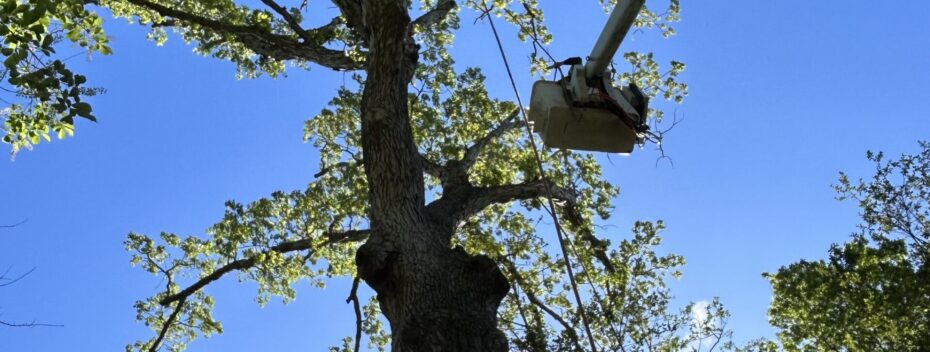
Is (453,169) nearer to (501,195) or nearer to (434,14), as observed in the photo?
(501,195)

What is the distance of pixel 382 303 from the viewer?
477cm

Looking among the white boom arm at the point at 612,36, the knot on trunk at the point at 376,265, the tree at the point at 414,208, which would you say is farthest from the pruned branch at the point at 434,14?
the white boom arm at the point at 612,36

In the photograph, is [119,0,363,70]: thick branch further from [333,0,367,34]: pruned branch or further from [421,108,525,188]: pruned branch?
[421,108,525,188]: pruned branch

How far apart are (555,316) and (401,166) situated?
11.5 feet

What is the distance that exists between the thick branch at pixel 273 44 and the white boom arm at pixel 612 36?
148 inches

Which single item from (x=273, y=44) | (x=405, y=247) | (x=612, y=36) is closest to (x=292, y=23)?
(x=273, y=44)

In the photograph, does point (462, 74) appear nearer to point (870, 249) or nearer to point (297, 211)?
point (297, 211)

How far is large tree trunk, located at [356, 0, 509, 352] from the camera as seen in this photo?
4277 millimetres

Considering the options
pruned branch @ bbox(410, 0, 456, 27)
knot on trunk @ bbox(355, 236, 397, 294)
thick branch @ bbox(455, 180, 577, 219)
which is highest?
pruned branch @ bbox(410, 0, 456, 27)

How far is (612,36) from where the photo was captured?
12.2ft

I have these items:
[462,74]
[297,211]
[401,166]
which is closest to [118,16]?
[297,211]

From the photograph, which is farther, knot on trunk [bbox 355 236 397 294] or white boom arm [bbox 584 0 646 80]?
knot on trunk [bbox 355 236 397 294]

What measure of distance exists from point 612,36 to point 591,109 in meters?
0.50

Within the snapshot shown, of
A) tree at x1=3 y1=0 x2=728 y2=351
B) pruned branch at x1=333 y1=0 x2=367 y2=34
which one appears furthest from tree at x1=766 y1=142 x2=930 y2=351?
pruned branch at x1=333 y1=0 x2=367 y2=34
